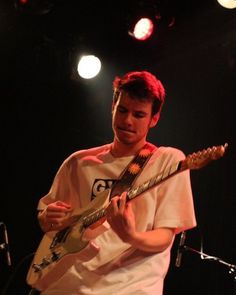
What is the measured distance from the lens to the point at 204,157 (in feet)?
6.84

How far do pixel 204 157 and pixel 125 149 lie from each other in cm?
69

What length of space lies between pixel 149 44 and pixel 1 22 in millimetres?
1549

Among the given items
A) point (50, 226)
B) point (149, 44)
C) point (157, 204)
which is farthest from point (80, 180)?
point (149, 44)

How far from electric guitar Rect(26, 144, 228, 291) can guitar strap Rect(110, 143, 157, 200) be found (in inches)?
2.1

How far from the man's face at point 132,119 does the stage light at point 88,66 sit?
2471 millimetres

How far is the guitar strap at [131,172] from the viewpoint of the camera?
8.07ft

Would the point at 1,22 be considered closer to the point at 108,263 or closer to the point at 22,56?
the point at 22,56

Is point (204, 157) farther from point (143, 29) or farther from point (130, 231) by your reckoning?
point (143, 29)

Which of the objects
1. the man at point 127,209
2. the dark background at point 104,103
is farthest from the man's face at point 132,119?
the dark background at point 104,103

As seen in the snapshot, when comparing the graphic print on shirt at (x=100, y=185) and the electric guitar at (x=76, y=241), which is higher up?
the graphic print on shirt at (x=100, y=185)

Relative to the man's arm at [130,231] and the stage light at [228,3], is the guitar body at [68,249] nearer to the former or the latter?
the man's arm at [130,231]

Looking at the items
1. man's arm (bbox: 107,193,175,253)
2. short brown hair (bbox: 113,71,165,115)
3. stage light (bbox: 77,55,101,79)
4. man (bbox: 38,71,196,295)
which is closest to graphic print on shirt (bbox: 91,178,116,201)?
man (bbox: 38,71,196,295)

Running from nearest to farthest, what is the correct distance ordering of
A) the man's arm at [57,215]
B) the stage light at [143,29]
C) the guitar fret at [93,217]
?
the guitar fret at [93,217] < the man's arm at [57,215] < the stage light at [143,29]

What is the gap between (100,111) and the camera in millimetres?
5762
